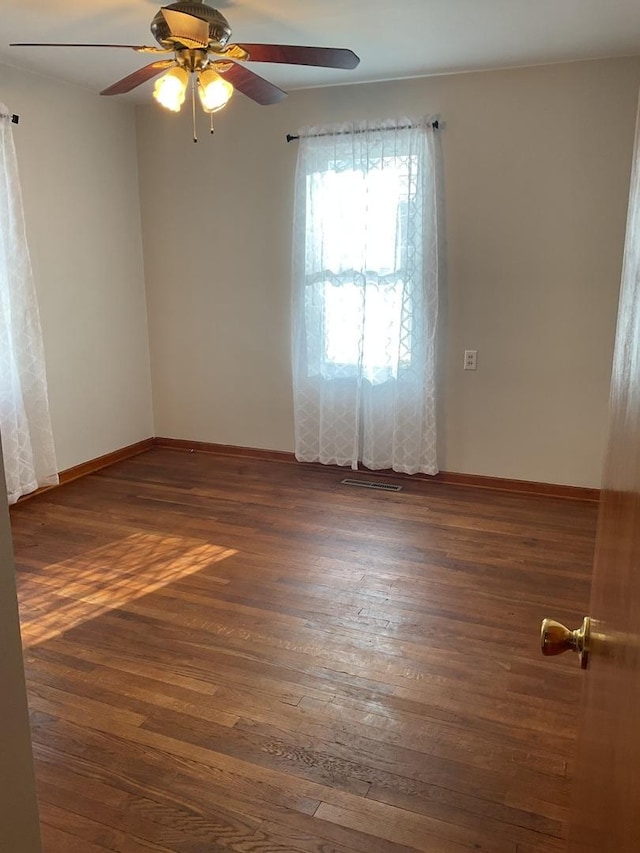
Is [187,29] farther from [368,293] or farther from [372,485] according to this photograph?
[372,485]

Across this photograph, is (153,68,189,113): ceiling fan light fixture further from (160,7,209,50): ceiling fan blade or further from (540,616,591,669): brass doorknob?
(540,616,591,669): brass doorknob

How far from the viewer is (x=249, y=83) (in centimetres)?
274

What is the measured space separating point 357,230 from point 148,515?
2.11 meters

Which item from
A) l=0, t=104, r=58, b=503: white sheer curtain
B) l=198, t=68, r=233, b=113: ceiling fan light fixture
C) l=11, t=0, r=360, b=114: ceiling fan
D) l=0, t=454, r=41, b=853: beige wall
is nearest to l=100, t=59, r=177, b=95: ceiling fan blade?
l=11, t=0, r=360, b=114: ceiling fan

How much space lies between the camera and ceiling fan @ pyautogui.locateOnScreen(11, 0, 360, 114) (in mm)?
2184

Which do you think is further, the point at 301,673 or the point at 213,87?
the point at 213,87

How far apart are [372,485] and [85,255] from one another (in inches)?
Answer: 93.7

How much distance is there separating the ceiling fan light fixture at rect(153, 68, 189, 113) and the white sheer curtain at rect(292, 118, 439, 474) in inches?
63.3

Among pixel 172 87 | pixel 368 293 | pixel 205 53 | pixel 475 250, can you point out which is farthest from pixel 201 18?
pixel 475 250

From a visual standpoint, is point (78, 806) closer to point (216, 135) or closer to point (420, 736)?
point (420, 736)

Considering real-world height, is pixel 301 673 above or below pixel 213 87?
below

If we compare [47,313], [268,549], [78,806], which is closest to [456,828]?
[78,806]

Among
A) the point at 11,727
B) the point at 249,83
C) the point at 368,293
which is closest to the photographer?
the point at 11,727

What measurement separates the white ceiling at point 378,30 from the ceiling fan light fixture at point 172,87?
1.50 ft
